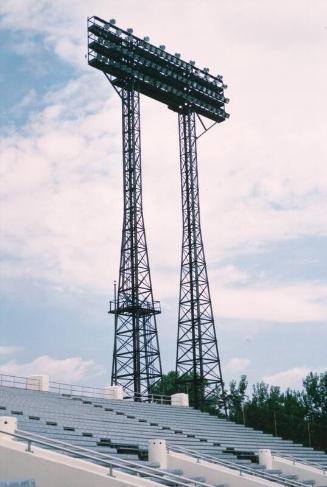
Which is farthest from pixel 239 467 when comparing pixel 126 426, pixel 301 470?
pixel 301 470

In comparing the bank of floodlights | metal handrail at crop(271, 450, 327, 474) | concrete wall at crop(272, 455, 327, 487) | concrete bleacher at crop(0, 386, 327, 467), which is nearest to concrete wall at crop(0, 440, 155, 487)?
concrete bleacher at crop(0, 386, 327, 467)

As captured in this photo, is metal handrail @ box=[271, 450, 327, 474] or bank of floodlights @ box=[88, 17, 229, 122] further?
bank of floodlights @ box=[88, 17, 229, 122]

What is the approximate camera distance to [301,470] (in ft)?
80.7

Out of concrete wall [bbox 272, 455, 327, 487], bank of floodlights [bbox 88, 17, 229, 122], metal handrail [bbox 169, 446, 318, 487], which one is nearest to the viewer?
metal handrail [bbox 169, 446, 318, 487]

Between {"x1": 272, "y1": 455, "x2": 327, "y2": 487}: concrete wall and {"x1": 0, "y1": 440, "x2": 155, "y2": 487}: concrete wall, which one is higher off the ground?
{"x1": 0, "y1": 440, "x2": 155, "y2": 487}: concrete wall

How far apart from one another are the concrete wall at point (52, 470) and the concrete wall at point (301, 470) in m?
12.3

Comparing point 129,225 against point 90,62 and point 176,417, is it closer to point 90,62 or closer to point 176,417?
point 90,62

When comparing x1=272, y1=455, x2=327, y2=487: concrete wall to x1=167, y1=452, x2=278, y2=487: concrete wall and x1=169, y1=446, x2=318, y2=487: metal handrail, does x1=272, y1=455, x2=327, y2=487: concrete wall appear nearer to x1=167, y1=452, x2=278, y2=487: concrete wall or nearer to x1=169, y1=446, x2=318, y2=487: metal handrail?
x1=169, y1=446, x2=318, y2=487: metal handrail

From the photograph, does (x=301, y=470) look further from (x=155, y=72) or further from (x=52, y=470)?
(x=155, y=72)

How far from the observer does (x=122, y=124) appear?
1709 inches

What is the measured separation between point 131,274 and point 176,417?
11.6 m

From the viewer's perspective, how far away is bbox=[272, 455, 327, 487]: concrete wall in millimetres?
24328

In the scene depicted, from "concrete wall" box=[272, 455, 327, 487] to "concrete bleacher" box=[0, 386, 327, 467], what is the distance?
4.26 feet

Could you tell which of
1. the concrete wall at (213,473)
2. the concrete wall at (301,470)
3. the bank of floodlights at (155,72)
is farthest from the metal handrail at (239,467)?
the bank of floodlights at (155,72)
